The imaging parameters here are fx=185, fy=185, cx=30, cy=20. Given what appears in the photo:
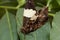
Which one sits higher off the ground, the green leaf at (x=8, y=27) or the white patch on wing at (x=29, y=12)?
the white patch on wing at (x=29, y=12)

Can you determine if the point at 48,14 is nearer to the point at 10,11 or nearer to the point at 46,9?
the point at 46,9

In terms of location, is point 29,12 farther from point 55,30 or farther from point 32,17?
point 55,30

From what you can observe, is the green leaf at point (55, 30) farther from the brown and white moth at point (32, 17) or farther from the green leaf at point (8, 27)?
the green leaf at point (8, 27)

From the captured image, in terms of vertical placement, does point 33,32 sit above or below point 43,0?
below

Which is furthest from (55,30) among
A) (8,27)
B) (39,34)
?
(8,27)

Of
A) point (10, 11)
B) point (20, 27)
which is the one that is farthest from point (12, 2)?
point (20, 27)

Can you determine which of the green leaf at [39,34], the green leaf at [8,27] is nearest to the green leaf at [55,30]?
the green leaf at [39,34]

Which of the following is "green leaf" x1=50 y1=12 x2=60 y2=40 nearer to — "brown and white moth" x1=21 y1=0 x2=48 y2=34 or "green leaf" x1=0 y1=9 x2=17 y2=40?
"brown and white moth" x1=21 y1=0 x2=48 y2=34
